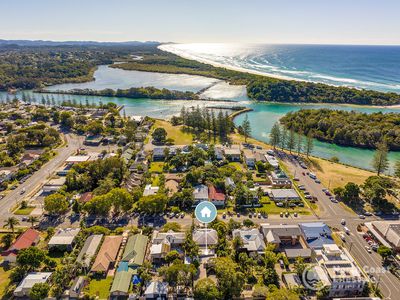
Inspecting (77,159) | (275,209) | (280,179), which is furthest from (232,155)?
(77,159)

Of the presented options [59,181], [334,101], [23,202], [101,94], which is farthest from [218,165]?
[101,94]

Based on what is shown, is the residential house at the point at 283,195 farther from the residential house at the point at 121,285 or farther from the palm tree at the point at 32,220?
the palm tree at the point at 32,220

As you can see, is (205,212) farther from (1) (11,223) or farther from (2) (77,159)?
(2) (77,159)

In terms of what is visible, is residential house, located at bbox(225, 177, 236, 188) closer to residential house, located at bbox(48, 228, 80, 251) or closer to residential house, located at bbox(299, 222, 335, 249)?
residential house, located at bbox(299, 222, 335, 249)

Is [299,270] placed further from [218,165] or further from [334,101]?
[334,101]

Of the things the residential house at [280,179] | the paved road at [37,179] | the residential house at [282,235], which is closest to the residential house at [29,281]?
the paved road at [37,179]
